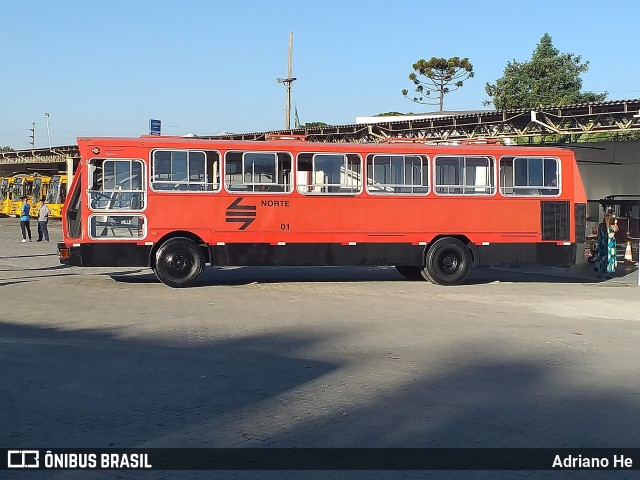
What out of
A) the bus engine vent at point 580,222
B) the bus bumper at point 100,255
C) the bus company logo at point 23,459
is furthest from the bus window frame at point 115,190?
the bus company logo at point 23,459

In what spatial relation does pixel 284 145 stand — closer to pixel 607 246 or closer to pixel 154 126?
pixel 607 246

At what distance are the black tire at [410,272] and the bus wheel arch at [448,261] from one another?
4.59ft

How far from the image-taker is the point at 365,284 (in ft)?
63.3

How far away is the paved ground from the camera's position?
662 cm

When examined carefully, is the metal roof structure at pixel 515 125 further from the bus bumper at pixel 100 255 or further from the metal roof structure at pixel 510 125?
the bus bumper at pixel 100 255

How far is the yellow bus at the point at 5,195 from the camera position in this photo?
62950mm

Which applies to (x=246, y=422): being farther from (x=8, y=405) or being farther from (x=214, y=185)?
(x=214, y=185)

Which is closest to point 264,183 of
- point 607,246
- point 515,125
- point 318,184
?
point 318,184

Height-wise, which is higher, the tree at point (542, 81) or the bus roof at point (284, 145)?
the tree at point (542, 81)

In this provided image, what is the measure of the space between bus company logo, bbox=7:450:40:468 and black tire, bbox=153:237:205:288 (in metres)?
11.7

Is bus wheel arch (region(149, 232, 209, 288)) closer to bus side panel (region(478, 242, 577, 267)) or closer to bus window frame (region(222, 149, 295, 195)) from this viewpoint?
bus window frame (region(222, 149, 295, 195))

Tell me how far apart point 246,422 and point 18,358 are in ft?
12.6

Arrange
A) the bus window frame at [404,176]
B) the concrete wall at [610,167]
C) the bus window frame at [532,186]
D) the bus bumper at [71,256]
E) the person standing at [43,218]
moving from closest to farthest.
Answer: the bus bumper at [71,256] < the bus window frame at [404,176] < the bus window frame at [532,186] < the person standing at [43,218] < the concrete wall at [610,167]
